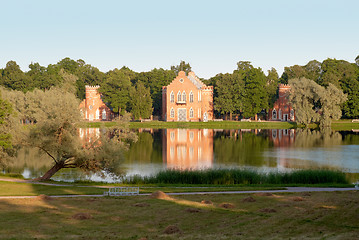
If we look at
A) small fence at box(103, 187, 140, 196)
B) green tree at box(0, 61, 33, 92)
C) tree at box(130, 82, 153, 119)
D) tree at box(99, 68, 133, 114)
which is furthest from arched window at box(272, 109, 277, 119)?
small fence at box(103, 187, 140, 196)

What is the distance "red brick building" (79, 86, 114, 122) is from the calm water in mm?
44268

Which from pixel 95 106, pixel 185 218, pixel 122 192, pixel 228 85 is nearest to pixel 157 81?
pixel 95 106

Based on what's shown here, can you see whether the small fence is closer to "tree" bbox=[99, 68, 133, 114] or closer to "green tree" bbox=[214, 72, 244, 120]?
"green tree" bbox=[214, 72, 244, 120]

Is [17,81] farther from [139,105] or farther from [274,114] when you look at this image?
[274,114]

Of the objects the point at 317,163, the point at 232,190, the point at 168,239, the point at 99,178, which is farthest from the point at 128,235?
the point at 317,163

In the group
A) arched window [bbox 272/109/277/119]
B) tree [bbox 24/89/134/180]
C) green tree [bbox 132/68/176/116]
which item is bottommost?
tree [bbox 24/89/134/180]

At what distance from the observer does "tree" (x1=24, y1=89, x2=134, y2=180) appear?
2683cm

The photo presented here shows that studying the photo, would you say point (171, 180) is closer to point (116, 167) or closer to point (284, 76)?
point (116, 167)

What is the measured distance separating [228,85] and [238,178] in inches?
2527

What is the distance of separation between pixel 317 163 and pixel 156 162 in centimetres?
1362

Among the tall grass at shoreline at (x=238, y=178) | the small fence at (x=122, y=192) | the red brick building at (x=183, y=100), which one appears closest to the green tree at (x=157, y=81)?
the red brick building at (x=183, y=100)

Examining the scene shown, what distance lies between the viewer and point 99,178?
29.4 meters

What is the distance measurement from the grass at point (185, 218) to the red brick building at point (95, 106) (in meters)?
79.0

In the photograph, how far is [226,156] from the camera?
4094 centimetres
